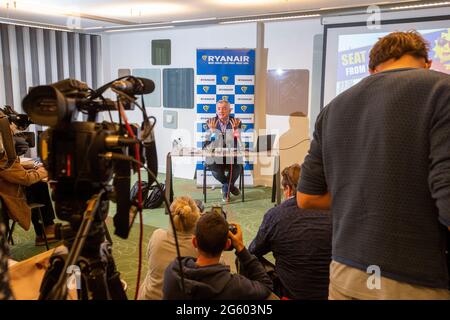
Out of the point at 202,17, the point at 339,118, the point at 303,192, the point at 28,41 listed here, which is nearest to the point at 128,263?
the point at 303,192

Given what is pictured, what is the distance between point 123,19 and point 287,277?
5191 mm

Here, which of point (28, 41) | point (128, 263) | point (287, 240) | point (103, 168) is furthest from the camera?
point (28, 41)

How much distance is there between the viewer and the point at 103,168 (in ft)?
3.07

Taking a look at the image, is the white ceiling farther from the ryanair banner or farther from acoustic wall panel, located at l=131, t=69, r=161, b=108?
acoustic wall panel, located at l=131, t=69, r=161, b=108

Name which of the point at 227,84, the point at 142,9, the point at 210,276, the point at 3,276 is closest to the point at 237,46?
the point at 227,84

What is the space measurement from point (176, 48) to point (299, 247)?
208 inches

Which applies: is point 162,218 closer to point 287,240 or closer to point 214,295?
point 287,240

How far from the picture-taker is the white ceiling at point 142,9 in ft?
15.2

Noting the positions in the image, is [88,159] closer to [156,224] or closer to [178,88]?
[156,224]

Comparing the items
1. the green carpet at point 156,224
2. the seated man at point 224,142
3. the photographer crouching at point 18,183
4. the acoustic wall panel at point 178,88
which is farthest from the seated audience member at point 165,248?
the acoustic wall panel at point 178,88

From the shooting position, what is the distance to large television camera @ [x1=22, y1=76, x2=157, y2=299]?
3.04 ft

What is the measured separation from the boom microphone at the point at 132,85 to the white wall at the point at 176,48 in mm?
4985

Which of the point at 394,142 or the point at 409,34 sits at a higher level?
the point at 409,34

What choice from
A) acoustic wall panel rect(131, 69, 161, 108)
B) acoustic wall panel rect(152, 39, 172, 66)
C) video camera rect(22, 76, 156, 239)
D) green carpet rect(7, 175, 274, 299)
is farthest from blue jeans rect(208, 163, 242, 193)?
video camera rect(22, 76, 156, 239)
